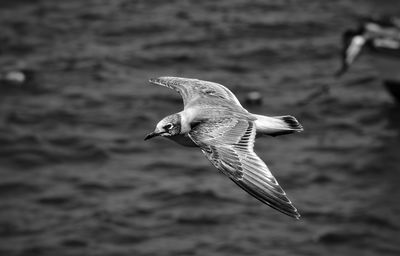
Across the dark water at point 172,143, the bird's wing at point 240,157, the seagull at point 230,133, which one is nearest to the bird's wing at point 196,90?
the seagull at point 230,133

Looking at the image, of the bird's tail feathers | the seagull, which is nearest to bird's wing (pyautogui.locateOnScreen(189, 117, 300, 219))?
the seagull

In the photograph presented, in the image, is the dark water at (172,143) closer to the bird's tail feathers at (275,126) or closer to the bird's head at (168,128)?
the bird's tail feathers at (275,126)

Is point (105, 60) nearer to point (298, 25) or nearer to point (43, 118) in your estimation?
point (43, 118)

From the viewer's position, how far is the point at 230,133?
1010cm

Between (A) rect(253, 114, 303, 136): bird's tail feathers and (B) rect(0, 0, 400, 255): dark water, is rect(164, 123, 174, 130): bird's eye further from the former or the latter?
(B) rect(0, 0, 400, 255): dark water

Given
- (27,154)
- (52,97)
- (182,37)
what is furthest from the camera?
(182,37)

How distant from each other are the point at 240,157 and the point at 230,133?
0.50 m

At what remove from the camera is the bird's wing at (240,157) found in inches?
356

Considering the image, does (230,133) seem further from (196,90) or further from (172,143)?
(172,143)

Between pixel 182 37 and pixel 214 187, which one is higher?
pixel 182 37

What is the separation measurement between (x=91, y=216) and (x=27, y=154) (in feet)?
8.19

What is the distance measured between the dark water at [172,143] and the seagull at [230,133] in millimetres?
6893

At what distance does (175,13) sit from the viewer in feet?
79.9

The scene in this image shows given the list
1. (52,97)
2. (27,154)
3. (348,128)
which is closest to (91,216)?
(27,154)
